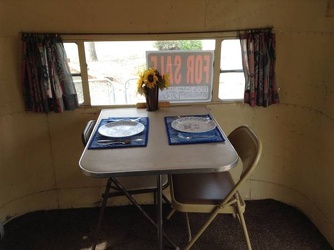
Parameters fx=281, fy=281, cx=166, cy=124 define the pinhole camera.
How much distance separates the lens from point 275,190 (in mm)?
2498

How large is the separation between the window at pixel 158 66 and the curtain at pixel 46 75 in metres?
0.12

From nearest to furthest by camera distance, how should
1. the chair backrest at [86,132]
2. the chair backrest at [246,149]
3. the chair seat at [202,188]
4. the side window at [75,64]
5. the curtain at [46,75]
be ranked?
the chair backrest at [246,149] < the chair seat at [202,188] < the chair backrest at [86,132] < the curtain at [46,75] < the side window at [75,64]

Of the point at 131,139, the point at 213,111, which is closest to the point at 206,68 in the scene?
the point at 213,111

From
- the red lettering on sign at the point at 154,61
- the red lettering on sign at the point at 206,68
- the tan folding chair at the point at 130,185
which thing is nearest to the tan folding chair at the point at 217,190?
the tan folding chair at the point at 130,185

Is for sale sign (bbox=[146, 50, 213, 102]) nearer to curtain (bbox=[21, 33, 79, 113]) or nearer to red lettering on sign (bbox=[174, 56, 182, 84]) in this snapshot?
red lettering on sign (bbox=[174, 56, 182, 84])

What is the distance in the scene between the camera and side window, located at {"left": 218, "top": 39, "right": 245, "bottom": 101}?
218 cm

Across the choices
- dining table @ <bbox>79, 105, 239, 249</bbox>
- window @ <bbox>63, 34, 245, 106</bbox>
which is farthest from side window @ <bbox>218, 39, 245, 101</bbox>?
dining table @ <bbox>79, 105, 239, 249</bbox>

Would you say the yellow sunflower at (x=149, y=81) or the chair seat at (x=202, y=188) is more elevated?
the yellow sunflower at (x=149, y=81)

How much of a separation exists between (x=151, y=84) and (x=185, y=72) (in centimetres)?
39

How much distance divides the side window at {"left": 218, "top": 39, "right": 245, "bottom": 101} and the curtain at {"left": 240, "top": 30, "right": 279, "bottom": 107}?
4.6 inches

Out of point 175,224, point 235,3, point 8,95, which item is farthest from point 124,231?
point 235,3

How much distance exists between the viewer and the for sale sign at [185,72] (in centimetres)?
217

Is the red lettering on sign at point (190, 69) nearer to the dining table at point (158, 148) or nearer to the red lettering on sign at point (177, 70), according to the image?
the red lettering on sign at point (177, 70)

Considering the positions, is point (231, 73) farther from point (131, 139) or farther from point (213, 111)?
point (131, 139)
